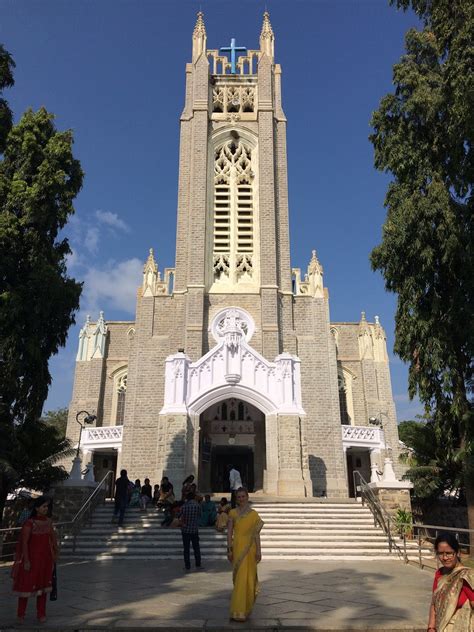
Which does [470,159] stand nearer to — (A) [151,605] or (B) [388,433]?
(A) [151,605]

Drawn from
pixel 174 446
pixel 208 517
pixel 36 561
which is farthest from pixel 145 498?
pixel 36 561

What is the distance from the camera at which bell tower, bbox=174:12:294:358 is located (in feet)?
79.1

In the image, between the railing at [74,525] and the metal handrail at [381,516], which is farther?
the railing at [74,525]

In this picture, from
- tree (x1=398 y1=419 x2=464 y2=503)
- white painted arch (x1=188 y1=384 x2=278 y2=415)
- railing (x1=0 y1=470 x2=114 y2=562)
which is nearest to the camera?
railing (x1=0 y1=470 x2=114 y2=562)

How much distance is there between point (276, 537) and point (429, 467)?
745cm

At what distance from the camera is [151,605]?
20.6 feet

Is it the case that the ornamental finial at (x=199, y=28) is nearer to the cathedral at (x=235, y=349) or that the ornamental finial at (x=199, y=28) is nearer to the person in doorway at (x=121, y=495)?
the cathedral at (x=235, y=349)

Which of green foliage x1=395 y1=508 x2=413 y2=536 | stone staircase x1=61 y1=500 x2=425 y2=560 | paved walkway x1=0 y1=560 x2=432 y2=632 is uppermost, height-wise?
green foliage x1=395 y1=508 x2=413 y2=536

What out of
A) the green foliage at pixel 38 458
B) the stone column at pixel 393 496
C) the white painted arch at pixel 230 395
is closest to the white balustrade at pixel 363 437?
the white painted arch at pixel 230 395

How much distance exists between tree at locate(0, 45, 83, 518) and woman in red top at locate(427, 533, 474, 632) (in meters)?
10.2

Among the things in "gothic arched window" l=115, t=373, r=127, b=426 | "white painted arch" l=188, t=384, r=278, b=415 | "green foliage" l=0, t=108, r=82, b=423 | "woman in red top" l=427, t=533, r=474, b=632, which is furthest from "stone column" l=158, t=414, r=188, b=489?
"woman in red top" l=427, t=533, r=474, b=632

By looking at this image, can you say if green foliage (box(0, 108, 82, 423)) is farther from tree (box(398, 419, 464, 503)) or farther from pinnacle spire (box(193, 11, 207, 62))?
pinnacle spire (box(193, 11, 207, 62))

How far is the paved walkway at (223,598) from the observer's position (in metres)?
5.42

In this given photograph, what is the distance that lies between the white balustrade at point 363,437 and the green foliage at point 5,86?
57.9ft
